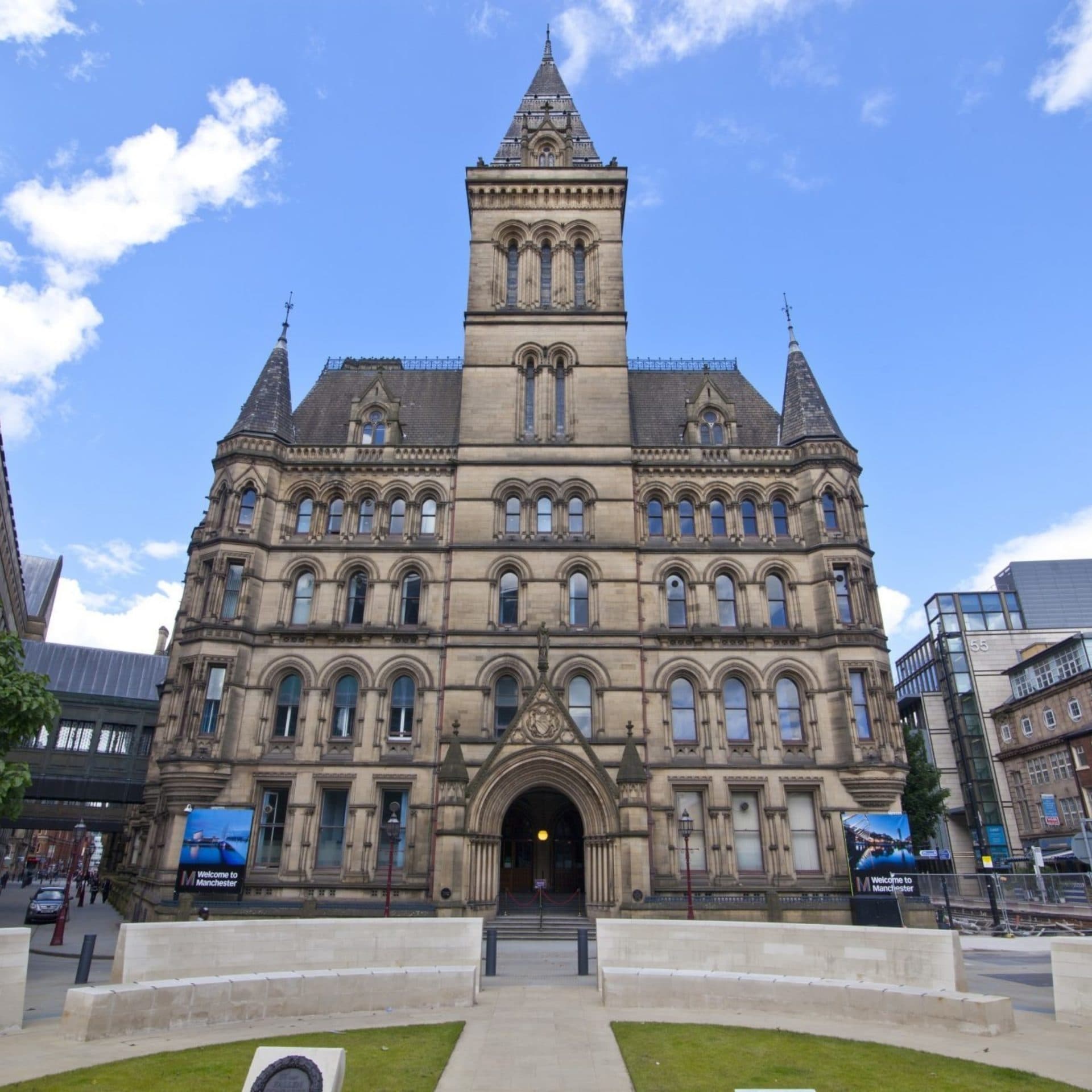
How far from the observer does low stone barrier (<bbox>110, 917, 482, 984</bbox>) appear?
1227 centimetres

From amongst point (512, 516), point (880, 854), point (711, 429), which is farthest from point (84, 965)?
point (711, 429)

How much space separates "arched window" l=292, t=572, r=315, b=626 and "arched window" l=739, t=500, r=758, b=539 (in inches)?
679

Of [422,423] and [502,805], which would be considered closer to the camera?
[502,805]

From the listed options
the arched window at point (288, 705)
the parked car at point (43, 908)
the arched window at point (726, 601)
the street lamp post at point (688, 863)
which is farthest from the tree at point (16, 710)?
the arched window at point (726, 601)

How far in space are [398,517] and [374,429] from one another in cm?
444

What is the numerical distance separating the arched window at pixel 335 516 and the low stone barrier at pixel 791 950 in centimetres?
2064

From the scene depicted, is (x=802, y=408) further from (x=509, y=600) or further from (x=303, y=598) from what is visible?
(x=303, y=598)

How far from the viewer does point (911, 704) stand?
6988 centimetres

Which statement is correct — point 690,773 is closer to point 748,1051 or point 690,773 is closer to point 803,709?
point 803,709

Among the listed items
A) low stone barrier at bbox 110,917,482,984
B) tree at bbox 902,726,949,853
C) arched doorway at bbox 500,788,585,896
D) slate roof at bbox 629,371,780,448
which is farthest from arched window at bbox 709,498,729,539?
low stone barrier at bbox 110,917,482,984

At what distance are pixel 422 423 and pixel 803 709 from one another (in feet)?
64.6

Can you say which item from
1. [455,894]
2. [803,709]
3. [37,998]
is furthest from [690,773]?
[37,998]

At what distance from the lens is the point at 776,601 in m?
29.9

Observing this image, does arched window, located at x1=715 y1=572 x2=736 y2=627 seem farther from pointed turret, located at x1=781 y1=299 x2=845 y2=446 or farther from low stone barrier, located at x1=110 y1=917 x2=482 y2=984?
low stone barrier, located at x1=110 y1=917 x2=482 y2=984
